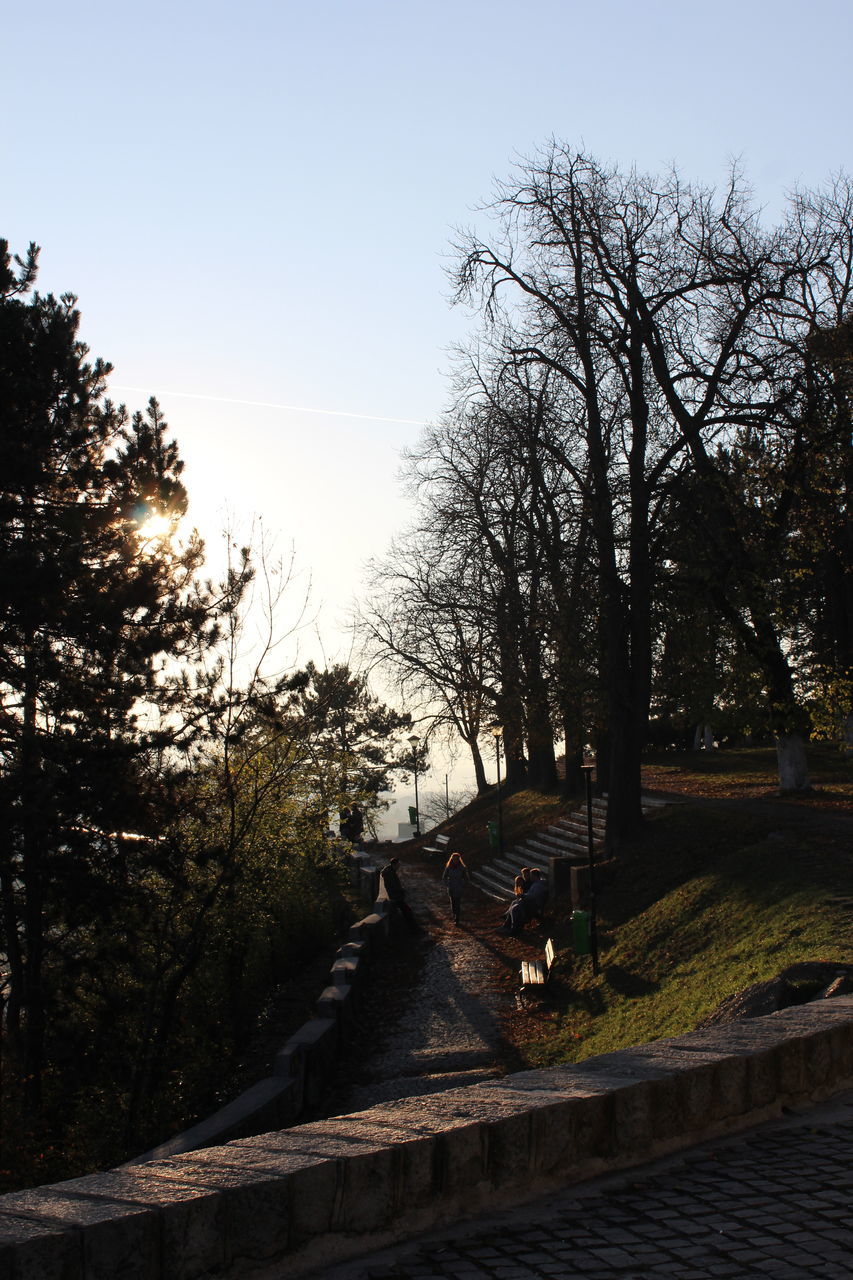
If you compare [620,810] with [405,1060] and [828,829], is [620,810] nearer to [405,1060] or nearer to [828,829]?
[828,829]

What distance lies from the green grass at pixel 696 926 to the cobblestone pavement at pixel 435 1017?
2.74 feet

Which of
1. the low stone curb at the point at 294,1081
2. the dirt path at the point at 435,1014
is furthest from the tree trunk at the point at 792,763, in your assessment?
the low stone curb at the point at 294,1081

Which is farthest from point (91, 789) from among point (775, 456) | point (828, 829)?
point (775, 456)

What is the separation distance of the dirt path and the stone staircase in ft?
9.03

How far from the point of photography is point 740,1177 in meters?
4.80

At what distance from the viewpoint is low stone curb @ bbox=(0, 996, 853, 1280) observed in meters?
3.53

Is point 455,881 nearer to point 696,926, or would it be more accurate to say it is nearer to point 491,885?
point 491,885

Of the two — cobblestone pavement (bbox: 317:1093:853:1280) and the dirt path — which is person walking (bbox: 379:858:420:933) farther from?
cobblestone pavement (bbox: 317:1093:853:1280)

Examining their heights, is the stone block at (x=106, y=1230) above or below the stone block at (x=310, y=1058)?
above

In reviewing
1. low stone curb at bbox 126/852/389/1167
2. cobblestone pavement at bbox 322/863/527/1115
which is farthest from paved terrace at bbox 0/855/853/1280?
cobblestone pavement at bbox 322/863/527/1115

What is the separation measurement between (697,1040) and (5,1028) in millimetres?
11900

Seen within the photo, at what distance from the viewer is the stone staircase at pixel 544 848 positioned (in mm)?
27234

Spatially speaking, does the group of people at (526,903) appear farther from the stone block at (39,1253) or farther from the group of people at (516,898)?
the stone block at (39,1253)

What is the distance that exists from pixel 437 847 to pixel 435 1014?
80.7ft
